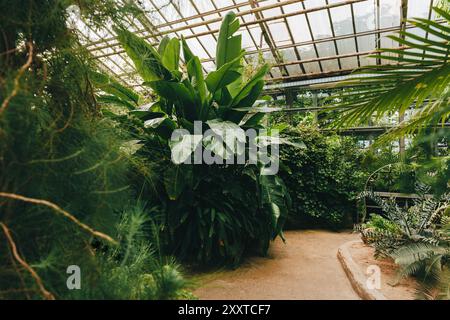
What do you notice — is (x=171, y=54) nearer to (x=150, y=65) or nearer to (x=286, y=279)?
(x=150, y=65)

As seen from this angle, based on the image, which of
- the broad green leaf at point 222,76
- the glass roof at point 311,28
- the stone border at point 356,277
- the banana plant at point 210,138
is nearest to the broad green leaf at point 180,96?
the banana plant at point 210,138

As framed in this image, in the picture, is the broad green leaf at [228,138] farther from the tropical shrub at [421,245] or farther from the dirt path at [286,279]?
the tropical shrub at [421,245]

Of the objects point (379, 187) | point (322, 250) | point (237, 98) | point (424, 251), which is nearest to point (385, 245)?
point (424, 251)

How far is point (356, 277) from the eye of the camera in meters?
1.79

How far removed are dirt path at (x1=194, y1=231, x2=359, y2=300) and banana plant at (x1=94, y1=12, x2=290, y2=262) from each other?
0.19m

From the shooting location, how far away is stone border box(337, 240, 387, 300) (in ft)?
4.99

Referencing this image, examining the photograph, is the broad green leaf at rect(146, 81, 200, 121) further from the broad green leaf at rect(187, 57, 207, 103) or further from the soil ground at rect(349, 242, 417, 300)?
the soil ground at rect(349, 242, 417, 300)

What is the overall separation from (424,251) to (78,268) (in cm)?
205

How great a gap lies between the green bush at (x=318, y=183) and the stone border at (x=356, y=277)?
2191 mm

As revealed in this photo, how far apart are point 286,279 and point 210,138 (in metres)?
1.14

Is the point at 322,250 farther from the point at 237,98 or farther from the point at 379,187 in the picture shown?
the point at 379,187

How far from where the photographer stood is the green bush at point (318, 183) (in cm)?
470

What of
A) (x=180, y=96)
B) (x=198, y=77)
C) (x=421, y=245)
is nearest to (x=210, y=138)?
(x=180, y=96)
